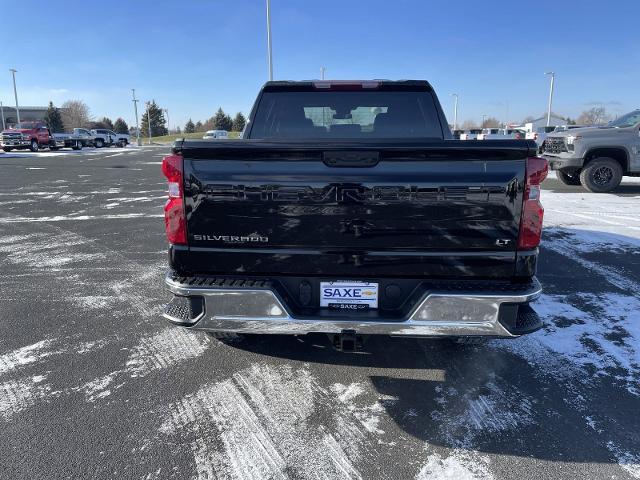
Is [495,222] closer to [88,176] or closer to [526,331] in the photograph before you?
[526,331]

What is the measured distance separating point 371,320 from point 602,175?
11.5 metres

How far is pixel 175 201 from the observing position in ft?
8.82

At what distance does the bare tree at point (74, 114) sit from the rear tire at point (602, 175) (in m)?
100

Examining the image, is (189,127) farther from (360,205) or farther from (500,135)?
(360,205)

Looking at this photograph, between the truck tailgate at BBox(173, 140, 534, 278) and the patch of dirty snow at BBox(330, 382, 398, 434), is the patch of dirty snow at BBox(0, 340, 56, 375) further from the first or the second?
the patch of dirty snow at BBox(330, 382, 398, 434)

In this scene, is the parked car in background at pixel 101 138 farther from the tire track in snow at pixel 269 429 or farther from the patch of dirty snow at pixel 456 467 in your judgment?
the patch of dirty snow at pixel 456 467

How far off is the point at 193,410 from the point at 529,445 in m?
1.99

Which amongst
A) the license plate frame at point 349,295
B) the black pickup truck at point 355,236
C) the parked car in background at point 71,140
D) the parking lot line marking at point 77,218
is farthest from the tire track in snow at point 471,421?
the parked car in background at point 71,140

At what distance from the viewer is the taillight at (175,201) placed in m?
2.65

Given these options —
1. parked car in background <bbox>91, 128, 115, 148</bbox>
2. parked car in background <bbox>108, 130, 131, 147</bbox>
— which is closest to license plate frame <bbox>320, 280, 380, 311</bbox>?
parked car in background <bbox>91, 128, 115, 148</bbox>

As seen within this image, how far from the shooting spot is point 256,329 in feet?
8.89

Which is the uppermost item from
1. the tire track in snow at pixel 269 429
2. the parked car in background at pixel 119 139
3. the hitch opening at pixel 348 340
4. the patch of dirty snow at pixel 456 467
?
the parked car in background at pixel 119 139

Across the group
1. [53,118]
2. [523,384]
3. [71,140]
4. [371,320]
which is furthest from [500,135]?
[53,118]

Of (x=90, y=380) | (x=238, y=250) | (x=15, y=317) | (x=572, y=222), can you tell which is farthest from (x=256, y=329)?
(x=572, y=222)
